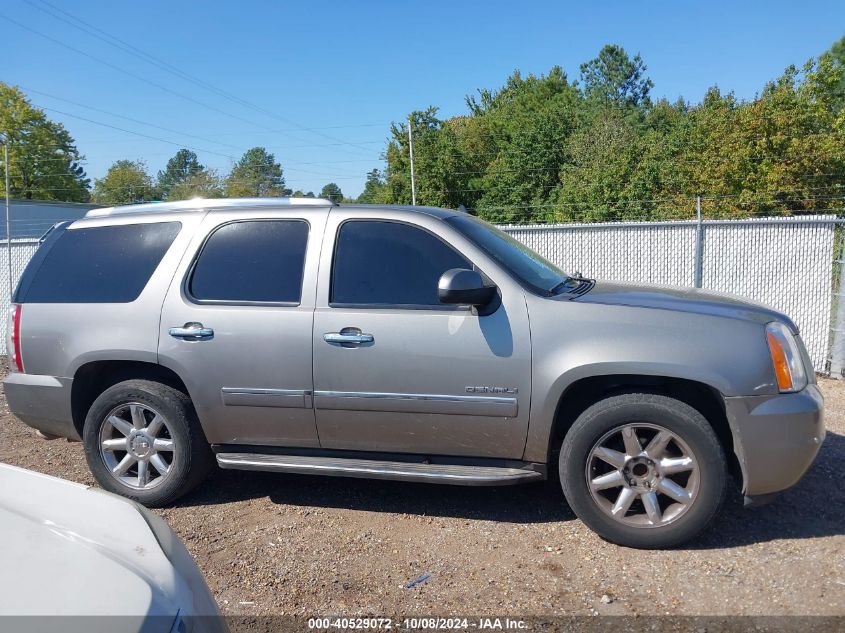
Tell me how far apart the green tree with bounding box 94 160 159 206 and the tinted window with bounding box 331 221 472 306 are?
199 ft

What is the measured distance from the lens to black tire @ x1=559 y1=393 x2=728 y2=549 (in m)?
3.59

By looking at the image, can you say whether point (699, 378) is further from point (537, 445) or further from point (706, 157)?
point (706, 157)

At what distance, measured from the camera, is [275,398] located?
4230mm

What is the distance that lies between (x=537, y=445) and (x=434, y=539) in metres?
0.81

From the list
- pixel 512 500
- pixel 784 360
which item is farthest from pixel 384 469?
pixel 784 360

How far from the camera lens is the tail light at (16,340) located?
4.82m

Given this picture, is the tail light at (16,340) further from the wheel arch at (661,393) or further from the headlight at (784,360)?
the headlight at (784,360)

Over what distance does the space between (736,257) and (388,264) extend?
6.08 m

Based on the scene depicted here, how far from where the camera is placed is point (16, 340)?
15.8ft

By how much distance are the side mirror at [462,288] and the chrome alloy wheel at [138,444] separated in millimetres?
2110

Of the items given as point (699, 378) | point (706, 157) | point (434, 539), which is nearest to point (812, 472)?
point (699, 378)

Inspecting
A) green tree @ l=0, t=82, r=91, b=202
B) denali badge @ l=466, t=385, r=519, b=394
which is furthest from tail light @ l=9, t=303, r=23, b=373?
green tree @ l=0, t=82, r=91, b=202

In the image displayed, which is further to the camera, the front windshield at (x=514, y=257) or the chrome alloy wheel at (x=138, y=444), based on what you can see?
the chrome alloy wheel at (x=138, y=444)

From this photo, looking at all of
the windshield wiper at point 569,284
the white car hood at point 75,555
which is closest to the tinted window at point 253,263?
the windshield wiper at point 569,284
